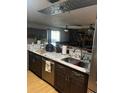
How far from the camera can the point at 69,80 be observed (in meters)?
2.34

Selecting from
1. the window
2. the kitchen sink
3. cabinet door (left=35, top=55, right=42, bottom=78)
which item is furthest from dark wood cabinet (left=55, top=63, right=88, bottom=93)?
the window

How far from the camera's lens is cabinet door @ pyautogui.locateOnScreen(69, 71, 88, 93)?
6.54 feet

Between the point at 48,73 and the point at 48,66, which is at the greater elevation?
the point at 48,66

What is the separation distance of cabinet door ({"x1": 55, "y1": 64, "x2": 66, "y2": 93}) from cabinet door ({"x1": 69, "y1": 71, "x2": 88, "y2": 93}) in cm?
29

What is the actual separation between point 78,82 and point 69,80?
278mm

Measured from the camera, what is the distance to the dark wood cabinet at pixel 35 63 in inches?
140

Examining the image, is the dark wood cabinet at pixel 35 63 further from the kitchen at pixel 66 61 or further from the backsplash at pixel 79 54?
the backsplash at pixel 79 54

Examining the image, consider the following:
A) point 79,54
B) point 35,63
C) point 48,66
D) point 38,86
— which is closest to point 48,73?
point 48,66

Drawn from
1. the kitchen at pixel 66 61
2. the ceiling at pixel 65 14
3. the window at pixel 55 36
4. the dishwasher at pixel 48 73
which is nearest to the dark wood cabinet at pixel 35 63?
the kitchen at pixel 66 61

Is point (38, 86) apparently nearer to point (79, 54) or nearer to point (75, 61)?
point (75, 61)
